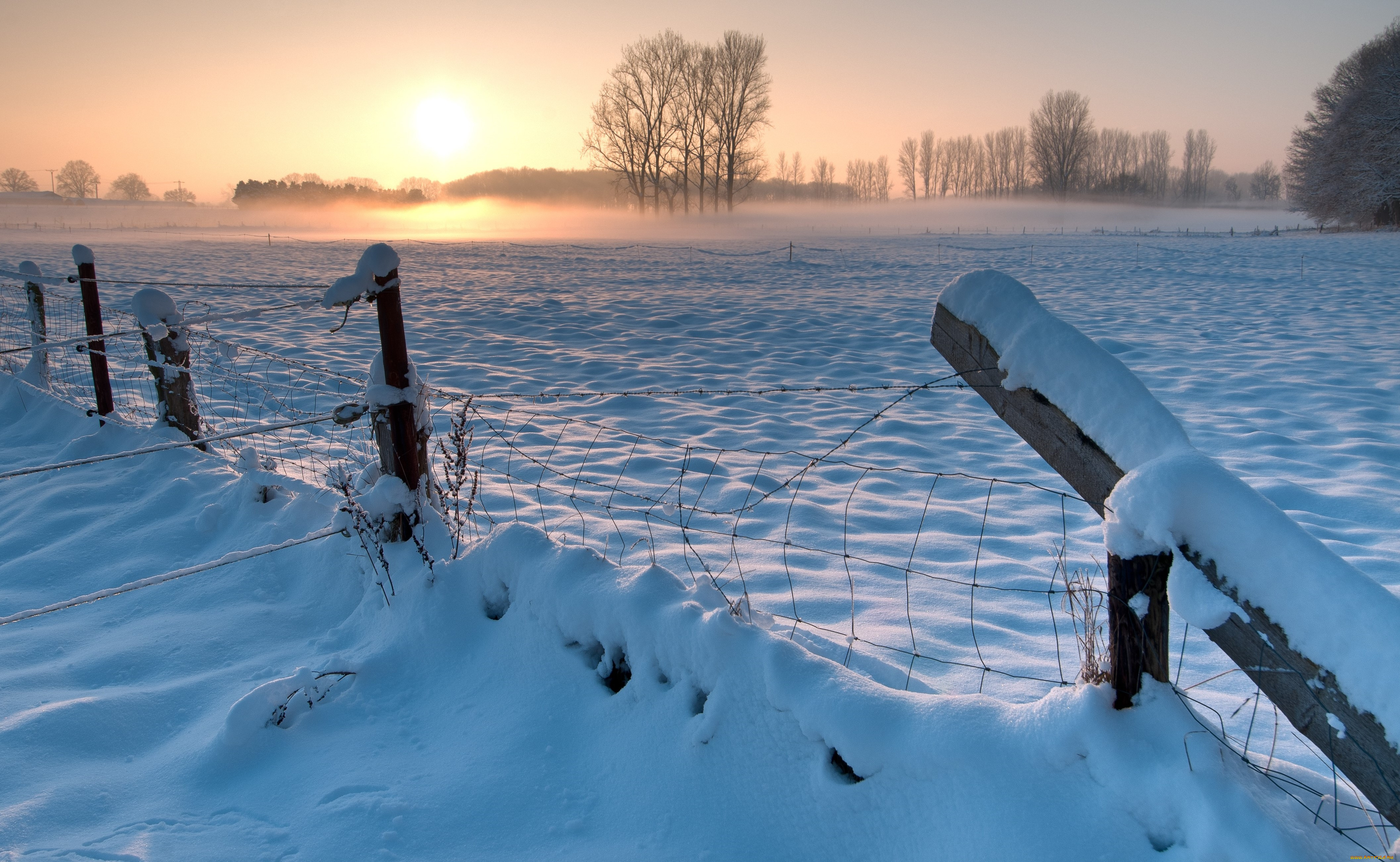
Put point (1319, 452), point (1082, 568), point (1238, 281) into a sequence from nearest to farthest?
point (1082, 568) → point (1319, 452) → point (1238, 281)

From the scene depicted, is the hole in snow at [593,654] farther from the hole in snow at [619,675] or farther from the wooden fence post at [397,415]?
the wooden fence post at [397,415]

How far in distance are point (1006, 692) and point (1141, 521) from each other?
1.37 m

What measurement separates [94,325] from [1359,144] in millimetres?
51068

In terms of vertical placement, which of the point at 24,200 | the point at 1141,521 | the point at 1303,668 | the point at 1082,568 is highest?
the point at 24,200

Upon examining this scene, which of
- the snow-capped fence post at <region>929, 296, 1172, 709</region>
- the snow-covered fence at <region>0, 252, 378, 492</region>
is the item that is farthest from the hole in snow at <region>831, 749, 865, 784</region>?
the snow-covered fence at <region>0, 252, 378, 492</region>

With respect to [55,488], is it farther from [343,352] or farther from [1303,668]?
[1303,668]

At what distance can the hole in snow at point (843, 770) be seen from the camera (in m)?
1.88

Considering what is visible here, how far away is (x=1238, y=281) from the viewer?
16.1 m

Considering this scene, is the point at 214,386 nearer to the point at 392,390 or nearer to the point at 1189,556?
the point at 392,390

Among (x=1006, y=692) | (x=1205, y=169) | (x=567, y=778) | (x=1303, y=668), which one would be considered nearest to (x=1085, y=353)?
(x=1303, y=668)

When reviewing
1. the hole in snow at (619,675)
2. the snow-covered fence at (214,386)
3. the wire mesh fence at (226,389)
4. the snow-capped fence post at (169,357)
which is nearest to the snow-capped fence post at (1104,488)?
the hole in snow at (619,675)

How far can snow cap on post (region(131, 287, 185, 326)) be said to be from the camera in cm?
471

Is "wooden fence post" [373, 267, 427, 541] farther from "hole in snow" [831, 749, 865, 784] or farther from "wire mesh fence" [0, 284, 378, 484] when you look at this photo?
"hole in snow" [831, 749, 865, 784]

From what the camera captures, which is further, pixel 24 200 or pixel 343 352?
pixel 24 200
